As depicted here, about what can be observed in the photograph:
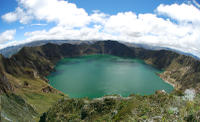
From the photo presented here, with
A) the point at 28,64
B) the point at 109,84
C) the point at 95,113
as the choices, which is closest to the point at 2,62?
the point at 28,64

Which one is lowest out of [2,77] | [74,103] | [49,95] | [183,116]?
[49,95]

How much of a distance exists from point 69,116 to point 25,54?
548ft

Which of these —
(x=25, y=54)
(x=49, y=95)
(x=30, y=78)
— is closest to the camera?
(x=49, y=95)

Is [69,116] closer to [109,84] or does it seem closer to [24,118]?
[24,118]

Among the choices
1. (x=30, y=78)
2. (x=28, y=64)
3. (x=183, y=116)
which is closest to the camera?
(x=183, y=116)

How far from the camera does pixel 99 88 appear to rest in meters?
116

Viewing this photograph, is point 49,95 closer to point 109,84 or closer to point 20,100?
point 20,100

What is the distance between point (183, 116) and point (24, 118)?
65780 millimetres

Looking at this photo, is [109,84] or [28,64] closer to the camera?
[109,84]

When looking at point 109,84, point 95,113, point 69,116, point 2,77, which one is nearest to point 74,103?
point 69,116

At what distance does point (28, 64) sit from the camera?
16838cm

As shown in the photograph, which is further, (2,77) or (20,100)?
(2,77)

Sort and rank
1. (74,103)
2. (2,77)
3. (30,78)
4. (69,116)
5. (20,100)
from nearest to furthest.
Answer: (69,116) → (74,103) → (20,100) → (2,77) → (30,78)

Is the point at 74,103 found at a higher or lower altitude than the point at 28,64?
lower
